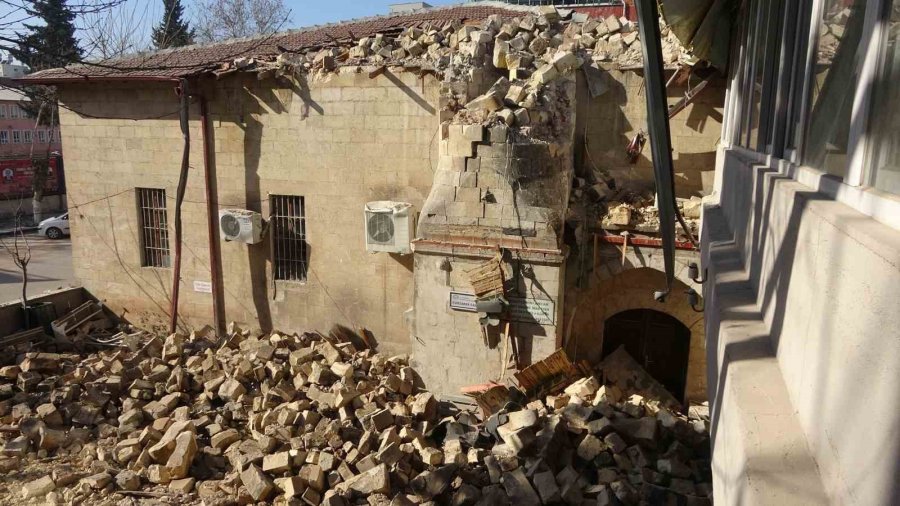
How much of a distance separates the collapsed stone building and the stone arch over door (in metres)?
0.04

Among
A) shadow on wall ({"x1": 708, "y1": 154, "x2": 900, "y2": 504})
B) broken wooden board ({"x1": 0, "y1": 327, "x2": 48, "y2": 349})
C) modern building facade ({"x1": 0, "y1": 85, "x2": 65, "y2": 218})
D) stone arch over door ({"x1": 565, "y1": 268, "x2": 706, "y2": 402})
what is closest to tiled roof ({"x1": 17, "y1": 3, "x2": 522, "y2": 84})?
broken wooden board ({"x1": 0, "y1": 327, "x2": 48, "y2": 349})

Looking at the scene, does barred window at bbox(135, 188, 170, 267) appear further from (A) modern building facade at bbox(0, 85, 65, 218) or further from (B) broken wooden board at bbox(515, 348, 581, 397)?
(A) modern building facade at bbox(0, 85, 65, 218)

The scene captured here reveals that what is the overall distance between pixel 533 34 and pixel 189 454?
831 cm

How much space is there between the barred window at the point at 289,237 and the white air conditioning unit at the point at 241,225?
35 centimetres

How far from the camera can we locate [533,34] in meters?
9.86

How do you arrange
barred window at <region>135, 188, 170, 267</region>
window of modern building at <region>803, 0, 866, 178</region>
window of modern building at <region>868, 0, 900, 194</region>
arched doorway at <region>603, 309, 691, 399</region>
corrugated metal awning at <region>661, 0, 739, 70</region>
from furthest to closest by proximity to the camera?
1. barred window at <region>135, 188, 170, 267</region>
2. arched doorway at <region>603, 309, 691, 399</region>
3. corrugated metal awning at <region>661, 0, 739, 70</region>
4. window of modern building at <region>803, 0, 866, 178</region>
5. window of modern building at <region>868, 0, 900, 194</region>

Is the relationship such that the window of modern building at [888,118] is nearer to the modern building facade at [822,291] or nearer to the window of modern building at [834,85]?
the modern building facade at [822,291]

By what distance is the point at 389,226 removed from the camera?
9.73 meters

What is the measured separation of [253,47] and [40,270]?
12618mm

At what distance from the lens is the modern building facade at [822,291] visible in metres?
1.17

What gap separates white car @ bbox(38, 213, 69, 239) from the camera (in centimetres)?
2444

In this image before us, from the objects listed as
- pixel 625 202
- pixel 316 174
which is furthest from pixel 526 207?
pixel 316 174

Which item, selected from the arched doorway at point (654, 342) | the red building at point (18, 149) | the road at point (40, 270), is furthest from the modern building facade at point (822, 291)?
the red building at point (18, 149)

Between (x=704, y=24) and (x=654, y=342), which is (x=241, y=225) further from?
(x=704, y=24)
